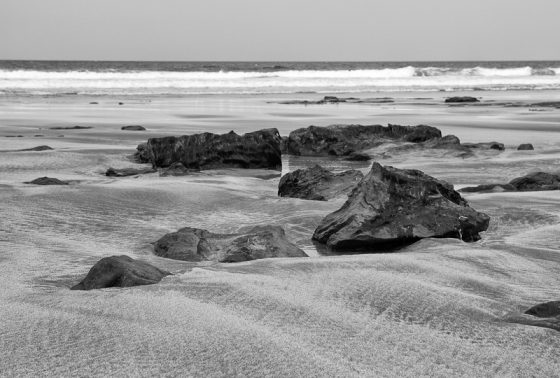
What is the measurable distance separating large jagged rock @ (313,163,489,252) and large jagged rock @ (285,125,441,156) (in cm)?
413

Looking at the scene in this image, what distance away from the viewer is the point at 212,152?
260 inches

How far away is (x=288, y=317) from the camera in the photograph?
214 cm

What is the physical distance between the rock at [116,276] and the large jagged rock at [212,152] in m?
4.01

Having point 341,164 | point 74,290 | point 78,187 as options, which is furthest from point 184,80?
point 74,290

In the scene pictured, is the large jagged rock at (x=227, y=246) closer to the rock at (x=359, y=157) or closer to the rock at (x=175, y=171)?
the rock at (x=175, y=171)

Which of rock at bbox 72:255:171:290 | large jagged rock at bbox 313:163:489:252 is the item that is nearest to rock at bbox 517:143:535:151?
large jagged rock at bbox 313:163:489:252

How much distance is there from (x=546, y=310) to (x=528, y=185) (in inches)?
110

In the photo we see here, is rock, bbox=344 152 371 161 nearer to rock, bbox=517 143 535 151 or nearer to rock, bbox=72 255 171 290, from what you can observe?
rock, bbox=517 143 535 151

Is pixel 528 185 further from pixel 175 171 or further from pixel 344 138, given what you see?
pixel 344 138

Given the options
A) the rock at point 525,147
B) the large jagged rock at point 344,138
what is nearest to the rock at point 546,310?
the large jagged rock at point 344,138

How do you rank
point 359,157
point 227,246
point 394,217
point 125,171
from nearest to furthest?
1. point 227,246
2. point 394,217
3. point 125,171
4. point 359,157

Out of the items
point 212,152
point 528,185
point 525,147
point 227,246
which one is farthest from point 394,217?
point 525,147

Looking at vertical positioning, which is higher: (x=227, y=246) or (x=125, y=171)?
(x=227, y=246)

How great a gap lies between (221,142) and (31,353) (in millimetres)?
4947
